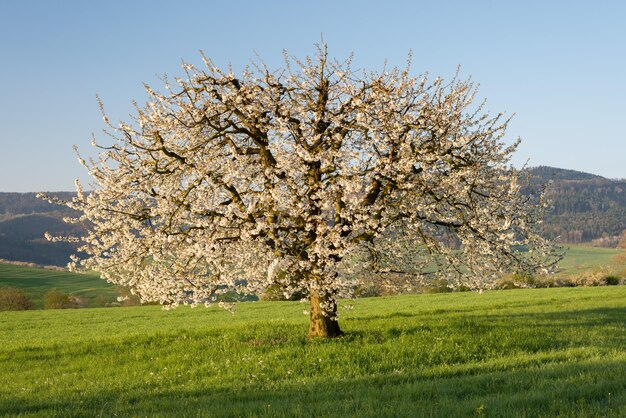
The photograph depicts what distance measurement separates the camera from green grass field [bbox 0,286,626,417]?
10258 mm

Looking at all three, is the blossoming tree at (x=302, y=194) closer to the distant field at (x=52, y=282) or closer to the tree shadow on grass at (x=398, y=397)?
the tree shadow on grass at (x=398, y=397)

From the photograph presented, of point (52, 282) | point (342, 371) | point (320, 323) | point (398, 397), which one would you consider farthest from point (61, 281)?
point (398, 397)

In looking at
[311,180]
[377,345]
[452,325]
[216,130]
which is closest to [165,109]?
[216,130]

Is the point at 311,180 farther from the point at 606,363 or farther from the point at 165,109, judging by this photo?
the point at 606,363

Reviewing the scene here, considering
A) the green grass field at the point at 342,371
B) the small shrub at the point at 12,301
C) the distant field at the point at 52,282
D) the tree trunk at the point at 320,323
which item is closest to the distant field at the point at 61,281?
the distant field at the point at 52,282

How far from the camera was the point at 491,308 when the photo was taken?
35062 millimetres

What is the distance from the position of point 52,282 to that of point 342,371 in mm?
109479

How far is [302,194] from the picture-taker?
17250mm

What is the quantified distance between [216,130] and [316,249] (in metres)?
6.00

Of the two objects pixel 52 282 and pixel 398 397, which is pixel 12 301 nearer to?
pixel 52 282

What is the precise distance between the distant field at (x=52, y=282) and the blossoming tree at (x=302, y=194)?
77.1m

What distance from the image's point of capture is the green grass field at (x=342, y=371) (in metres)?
10.3

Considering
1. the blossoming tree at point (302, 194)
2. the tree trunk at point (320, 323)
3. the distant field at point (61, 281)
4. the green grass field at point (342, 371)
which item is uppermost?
the blossoming tree at point (302, 194)

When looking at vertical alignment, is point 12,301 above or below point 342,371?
below
